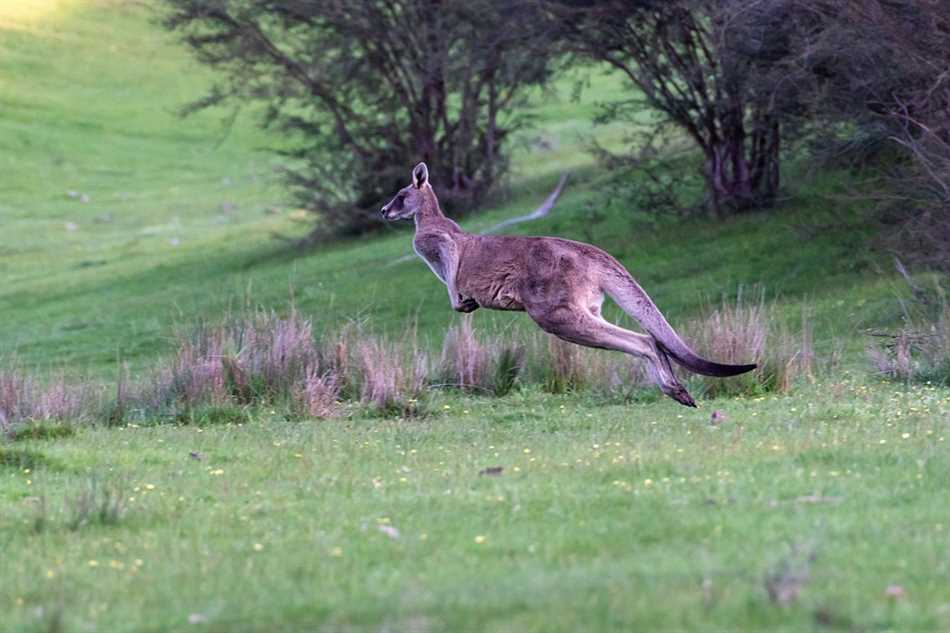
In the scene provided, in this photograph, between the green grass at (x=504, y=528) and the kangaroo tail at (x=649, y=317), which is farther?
the kangaroo tail at (x=649, y=317)

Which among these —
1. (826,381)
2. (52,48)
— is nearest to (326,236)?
(826,381)

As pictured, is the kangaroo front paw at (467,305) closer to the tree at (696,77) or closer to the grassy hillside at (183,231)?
the grassy hillside at (183,231)

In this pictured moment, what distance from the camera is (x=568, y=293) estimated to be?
475 inches

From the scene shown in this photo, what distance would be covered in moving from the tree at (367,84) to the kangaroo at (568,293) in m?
18.5

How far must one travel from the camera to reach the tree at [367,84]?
3356 cm

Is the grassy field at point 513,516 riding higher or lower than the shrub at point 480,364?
lower

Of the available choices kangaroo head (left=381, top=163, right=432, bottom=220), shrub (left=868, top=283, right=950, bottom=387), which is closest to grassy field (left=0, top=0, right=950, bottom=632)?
shrub (left=868, top=283, right=950, bottom=387)

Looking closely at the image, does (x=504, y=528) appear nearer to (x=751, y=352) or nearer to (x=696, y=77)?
(x=751, y=352)

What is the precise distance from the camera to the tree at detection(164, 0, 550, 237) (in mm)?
33562

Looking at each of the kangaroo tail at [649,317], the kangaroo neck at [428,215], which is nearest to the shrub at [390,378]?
the kangaroo neck at [428,215]

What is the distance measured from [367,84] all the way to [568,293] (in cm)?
2409

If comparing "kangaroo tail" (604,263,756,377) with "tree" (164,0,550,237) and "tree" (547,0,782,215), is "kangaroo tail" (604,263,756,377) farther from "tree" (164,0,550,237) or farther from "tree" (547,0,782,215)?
"tree" (164,0,550,237)

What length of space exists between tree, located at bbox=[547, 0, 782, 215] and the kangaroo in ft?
39.7

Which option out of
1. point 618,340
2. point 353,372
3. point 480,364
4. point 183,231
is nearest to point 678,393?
point 618,340
